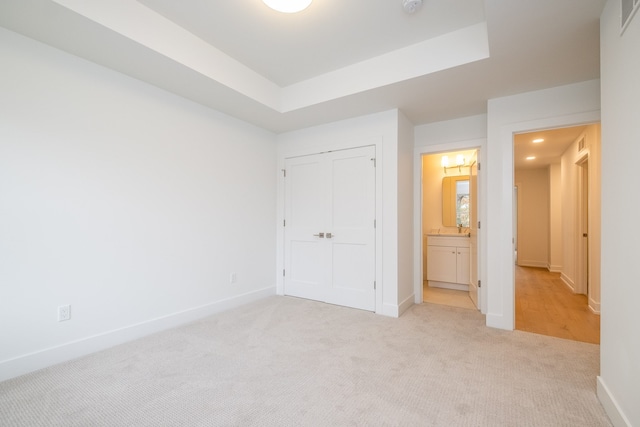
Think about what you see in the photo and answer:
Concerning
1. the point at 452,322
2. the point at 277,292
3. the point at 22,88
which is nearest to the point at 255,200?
the point at 277,292

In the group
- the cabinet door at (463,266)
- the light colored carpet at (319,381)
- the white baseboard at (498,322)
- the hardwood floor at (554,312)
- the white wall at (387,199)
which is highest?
the white wall at (387,199)

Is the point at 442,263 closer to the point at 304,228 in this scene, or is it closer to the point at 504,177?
the point at 504,177

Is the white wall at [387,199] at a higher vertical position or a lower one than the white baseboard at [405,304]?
higher

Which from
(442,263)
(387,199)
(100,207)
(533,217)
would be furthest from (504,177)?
(533,217)

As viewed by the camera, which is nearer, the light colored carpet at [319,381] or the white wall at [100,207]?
the light colored carpet at [319,381]

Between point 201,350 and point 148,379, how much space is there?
1.58 feet

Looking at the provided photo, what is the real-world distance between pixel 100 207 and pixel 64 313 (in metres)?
0.89

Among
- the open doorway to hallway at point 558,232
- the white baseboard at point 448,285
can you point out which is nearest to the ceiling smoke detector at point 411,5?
the open doorway to hallway at point 558,232

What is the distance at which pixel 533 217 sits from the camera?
6996 mm

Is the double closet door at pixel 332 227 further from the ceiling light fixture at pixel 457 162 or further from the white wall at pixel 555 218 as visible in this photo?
the white wall at pixel 555 218

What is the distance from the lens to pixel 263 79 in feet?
10.7

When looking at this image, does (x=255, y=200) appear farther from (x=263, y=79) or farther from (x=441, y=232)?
(x=441, y=232)

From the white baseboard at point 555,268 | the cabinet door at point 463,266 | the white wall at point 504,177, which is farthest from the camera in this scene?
the white baseboard at point 555,268

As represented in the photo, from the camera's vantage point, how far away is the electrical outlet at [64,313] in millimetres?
2240
